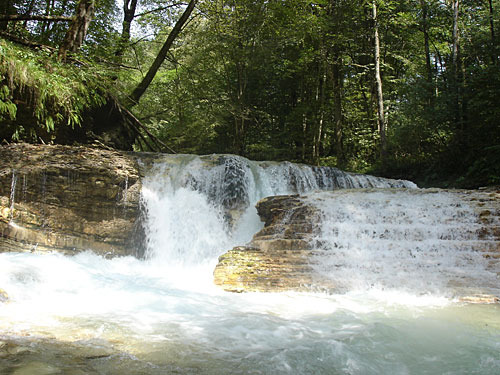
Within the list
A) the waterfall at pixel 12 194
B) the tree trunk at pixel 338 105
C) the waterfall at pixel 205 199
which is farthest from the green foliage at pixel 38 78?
the tree trunk at pixel 338 105

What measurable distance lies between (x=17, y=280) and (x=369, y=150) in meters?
15.6

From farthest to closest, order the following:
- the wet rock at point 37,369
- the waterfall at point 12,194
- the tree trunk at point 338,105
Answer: the tree trunk at point 338,105
the waterfall at point 12,194
the wet rock at point 37,369

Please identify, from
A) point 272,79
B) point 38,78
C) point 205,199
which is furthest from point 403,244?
point 272,79

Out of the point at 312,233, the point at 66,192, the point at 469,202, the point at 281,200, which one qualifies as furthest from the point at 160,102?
the point at 469,202

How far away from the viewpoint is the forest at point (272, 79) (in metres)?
8.42

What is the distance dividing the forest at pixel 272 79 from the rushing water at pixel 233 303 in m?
2.99

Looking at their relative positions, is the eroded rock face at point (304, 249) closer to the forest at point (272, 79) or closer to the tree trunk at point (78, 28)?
the forest at point (272, 79)

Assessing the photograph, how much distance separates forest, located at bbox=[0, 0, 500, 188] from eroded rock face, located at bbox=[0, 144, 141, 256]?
38.9 inches

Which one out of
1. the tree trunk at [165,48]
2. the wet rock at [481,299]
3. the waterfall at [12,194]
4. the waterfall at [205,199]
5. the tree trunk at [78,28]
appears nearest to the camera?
the wet rock at [481,299]

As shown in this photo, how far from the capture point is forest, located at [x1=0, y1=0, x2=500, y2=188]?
→ 27.6 feet

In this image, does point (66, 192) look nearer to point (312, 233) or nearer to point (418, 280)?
point (312, 233)

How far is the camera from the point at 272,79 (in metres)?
20.0

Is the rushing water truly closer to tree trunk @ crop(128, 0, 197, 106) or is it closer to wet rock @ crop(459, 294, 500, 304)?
wet rock @ crop(459, 294, 500, 304)

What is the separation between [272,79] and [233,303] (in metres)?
16.9
